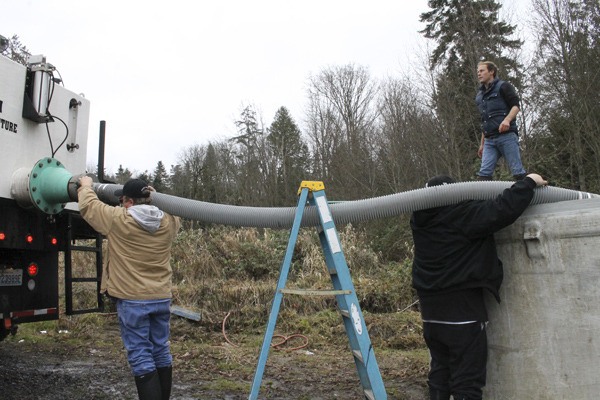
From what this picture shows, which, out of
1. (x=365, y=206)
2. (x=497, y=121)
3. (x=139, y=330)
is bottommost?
(x=139, y=330)

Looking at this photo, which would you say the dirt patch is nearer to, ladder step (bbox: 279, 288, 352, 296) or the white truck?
the white truck

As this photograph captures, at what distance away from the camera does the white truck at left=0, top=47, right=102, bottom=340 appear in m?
4.25

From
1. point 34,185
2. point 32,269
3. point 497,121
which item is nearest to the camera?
point 34,185

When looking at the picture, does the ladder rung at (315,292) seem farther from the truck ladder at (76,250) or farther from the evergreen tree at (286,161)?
the evergreen tree at (286,161)

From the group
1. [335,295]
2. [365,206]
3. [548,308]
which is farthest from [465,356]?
[365,206]

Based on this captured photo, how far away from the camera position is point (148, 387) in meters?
3.46

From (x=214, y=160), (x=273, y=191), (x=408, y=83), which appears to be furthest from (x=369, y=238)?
(x=214, y=160)

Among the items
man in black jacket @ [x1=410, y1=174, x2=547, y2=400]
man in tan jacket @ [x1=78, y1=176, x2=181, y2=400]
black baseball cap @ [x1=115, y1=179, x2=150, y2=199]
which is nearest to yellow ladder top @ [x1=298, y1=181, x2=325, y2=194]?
man in black jacket @ [x1=410, y1=174, x2=547, y2=400]

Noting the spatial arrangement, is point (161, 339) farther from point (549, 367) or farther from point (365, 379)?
point (549, 367)

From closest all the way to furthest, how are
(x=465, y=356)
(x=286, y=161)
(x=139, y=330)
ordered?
(x=465, y=356), (x=139, y=330), (x=286, y=161)

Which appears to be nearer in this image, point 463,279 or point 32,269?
point 463,279

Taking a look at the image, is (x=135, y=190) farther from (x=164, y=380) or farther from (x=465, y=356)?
(x=465, y=356)

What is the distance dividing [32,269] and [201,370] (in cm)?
208

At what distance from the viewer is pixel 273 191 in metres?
29.7
